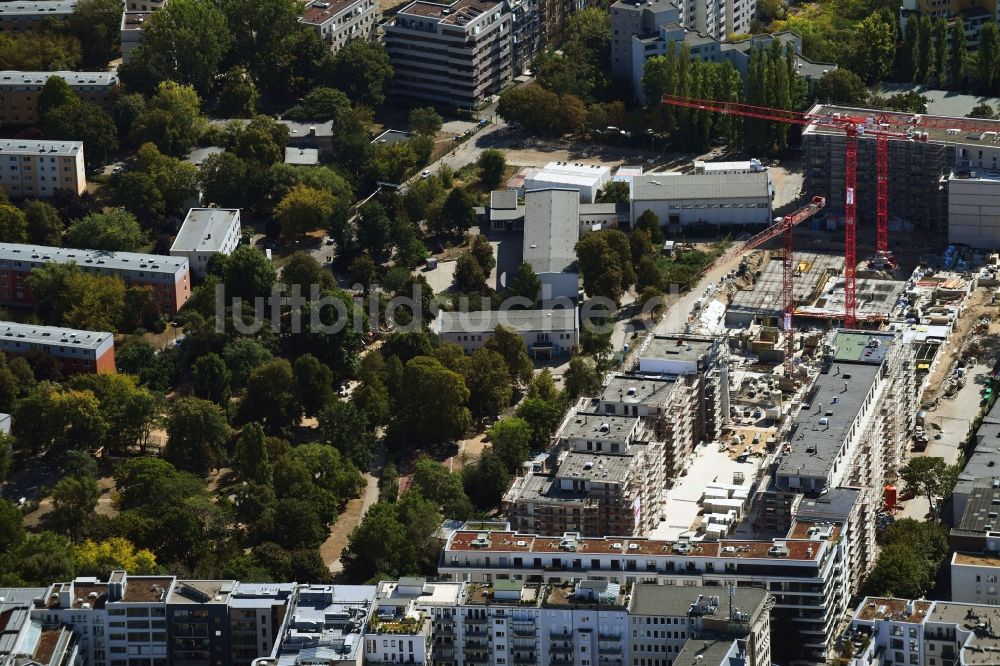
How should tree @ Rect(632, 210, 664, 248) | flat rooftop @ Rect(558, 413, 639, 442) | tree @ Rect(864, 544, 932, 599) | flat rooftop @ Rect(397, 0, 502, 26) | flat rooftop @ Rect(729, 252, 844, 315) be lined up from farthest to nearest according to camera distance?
1. flat rooftop @ Rect(397, 0, 502, 26)
2. tree @ Rect(632, 210, 664, 248)
3. flat rooftop @ Rect(729, 252, 844, 315)
4. flat rooftop @ Rect(558, 413, 639, 442)
5. tree @ Rect(864, 544, 932, 599)

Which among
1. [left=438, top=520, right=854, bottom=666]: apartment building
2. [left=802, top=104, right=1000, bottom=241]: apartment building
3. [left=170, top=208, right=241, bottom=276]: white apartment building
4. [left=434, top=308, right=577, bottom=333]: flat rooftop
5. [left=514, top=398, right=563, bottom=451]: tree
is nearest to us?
[left=438, top=520, right=854, bottom=666]: apartment building

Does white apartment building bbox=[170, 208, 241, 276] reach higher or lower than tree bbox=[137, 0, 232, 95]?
lower

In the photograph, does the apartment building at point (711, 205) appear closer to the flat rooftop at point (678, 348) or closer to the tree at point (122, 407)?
the flat rooftop at point (678, 348)

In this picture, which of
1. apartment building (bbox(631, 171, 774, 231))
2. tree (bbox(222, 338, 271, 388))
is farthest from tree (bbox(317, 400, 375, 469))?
apartment building (bbox(631, 171, 774, 231))

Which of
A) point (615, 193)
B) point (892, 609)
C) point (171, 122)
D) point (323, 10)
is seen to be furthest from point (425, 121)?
point (892, 609)

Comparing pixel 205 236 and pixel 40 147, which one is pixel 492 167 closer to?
pixel 205 236

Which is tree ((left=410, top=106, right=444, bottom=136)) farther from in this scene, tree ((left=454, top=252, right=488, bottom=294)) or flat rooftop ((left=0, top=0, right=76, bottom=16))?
flat rooftop ((left=0, top=0, right=76, bottom=16))

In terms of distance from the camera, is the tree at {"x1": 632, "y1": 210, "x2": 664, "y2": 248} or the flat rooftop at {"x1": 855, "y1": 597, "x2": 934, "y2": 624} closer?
the flat rooftop at {"x1": 855, "y1": 597, "x2": 934, "y2": 624}
